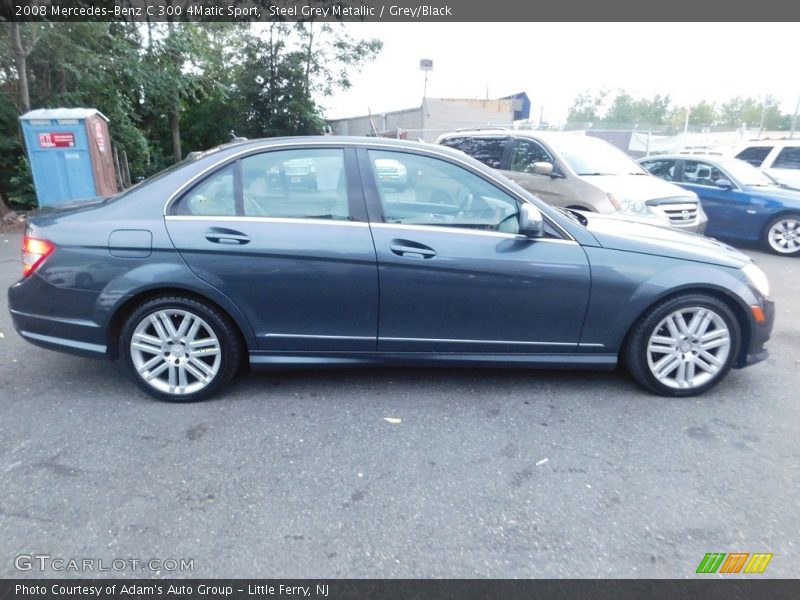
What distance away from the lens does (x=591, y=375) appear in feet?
12.6

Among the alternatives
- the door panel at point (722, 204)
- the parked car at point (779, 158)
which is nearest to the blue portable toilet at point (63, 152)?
the door panel at point (722, 204)

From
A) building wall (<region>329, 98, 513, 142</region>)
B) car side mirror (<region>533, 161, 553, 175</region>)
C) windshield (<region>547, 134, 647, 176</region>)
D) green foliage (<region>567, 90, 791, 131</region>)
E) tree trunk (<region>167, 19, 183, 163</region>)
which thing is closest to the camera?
car side mirror (<region>533, 161, 553, 175</region>)

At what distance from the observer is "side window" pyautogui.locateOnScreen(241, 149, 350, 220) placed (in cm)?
332

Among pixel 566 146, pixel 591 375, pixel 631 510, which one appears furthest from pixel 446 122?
pixel 631 510

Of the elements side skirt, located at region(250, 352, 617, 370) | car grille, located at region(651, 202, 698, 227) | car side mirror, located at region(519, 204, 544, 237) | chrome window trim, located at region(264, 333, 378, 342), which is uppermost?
car side mirror, located at region(519, 204, 544, 237)

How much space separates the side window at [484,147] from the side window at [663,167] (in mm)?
3462

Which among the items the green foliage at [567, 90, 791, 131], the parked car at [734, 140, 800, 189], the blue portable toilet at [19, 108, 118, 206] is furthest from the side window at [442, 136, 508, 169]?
the green foliage at [567, 90, 791, 131]

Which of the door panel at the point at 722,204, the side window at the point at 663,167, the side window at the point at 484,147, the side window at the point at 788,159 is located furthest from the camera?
the side window at the point at 788,159

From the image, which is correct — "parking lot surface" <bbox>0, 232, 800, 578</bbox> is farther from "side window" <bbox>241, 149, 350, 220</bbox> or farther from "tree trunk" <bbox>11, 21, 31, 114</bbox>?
"tree trunk" <bbox>11, 21, 31, 114</bbox>

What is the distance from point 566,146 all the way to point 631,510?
5915 mm

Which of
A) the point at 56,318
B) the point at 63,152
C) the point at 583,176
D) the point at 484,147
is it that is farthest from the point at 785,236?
the point at 63,152

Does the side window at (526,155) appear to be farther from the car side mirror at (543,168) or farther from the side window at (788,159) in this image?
the side window at (788,159)

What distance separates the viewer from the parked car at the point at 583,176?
260 inches
